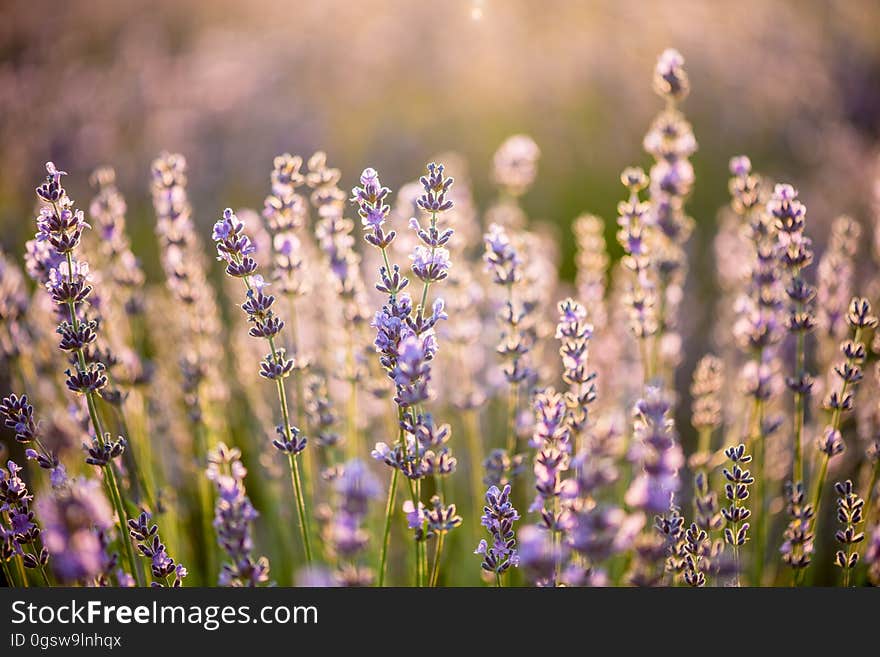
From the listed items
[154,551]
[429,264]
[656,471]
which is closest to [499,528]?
[656,471]

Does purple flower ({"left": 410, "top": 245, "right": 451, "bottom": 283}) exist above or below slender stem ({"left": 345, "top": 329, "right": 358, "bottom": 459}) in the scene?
above

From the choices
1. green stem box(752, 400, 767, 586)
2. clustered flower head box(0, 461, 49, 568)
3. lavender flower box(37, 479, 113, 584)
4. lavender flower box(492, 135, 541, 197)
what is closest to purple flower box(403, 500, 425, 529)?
lavender flower box(37, 479, 113, 584)

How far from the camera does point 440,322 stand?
210cm

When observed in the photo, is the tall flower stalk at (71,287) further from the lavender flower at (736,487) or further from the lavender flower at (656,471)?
the lavender flower at (736,487)

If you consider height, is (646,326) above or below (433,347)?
above

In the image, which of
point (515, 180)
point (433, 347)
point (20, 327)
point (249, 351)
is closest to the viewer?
point (433, 347)

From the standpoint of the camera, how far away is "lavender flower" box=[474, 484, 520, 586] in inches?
45.5

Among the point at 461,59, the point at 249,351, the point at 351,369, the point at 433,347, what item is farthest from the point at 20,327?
the point at 461,59

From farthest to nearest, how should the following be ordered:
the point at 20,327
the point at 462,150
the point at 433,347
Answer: the point at 462,150
the point at 20,327
the point at 433,347

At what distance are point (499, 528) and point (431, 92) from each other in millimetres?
4515

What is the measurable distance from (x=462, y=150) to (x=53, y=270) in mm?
3565

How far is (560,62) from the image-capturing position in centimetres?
495

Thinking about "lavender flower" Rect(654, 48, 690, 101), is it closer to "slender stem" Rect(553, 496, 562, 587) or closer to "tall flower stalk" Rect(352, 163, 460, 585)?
"tall flower stalk" Rect(352, 163, 460, 585)

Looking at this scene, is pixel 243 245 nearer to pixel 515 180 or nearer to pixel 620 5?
pixel 515 180
